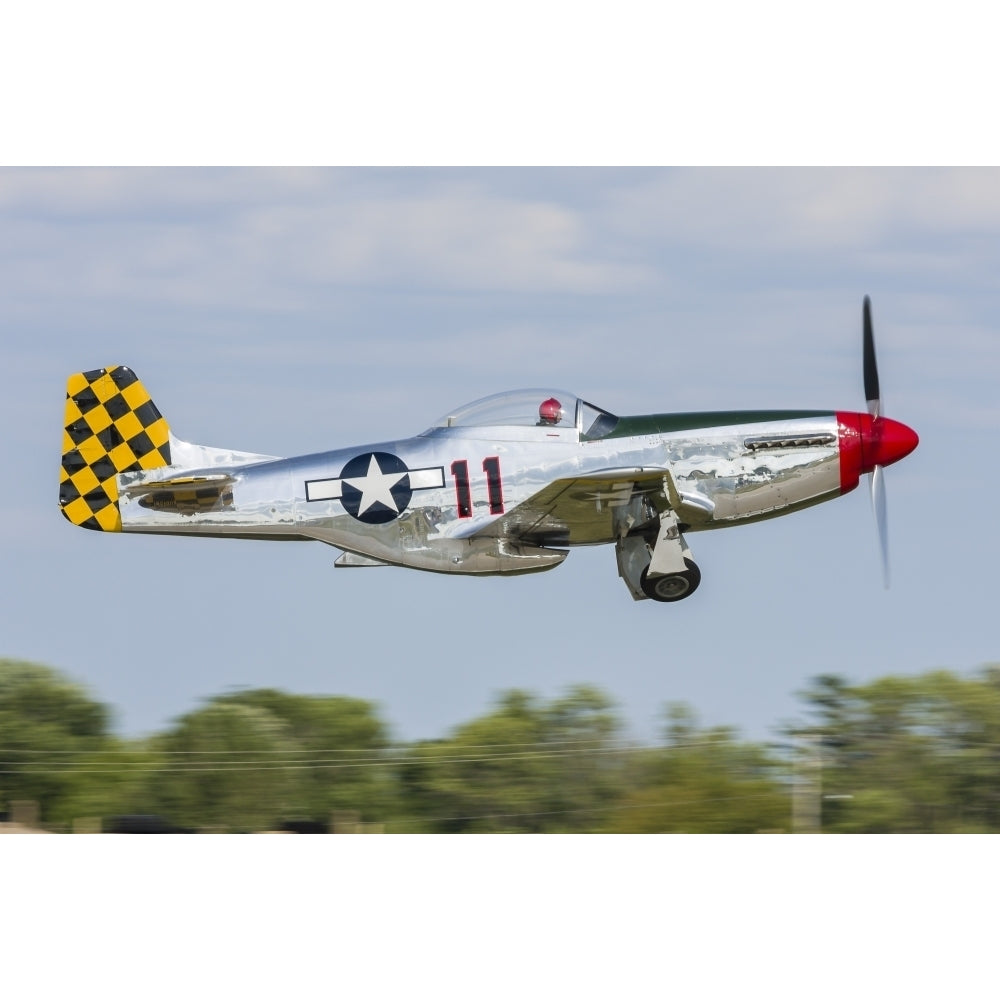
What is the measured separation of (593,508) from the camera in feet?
46.8

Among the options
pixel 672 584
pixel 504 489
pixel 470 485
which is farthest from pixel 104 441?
pixel 672 584

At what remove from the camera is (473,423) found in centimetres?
1466

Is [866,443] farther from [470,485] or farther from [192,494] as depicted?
[192,494]

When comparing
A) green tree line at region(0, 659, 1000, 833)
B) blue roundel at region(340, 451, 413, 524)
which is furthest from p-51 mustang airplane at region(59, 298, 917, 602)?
green tree line at region(0, 659, 1000, 833)

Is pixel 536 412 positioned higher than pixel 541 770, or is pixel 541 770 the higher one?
pixel 536 412

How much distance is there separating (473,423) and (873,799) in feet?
31.5

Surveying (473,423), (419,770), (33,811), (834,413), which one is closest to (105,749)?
(33,811)

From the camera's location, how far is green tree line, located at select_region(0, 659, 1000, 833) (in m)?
21.1

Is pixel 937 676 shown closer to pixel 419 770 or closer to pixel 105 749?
pixel 419 770

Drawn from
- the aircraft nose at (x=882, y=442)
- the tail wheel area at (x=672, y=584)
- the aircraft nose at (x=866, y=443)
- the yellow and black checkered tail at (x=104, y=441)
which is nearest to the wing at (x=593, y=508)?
the tail wheel area at (x=672, y=584)

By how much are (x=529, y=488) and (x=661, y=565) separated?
1.35m

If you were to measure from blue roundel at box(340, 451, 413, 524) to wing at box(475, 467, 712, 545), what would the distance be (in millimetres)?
810

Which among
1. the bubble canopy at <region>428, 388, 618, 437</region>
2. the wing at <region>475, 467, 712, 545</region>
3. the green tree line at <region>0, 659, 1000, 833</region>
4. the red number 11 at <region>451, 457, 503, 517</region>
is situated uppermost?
the bubble canopy at <region>428, 388, 618, 437</region>

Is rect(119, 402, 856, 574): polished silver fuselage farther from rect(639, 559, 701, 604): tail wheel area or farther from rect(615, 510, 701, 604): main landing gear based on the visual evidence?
rect(639, 559, 701, 604): tail wheel area
